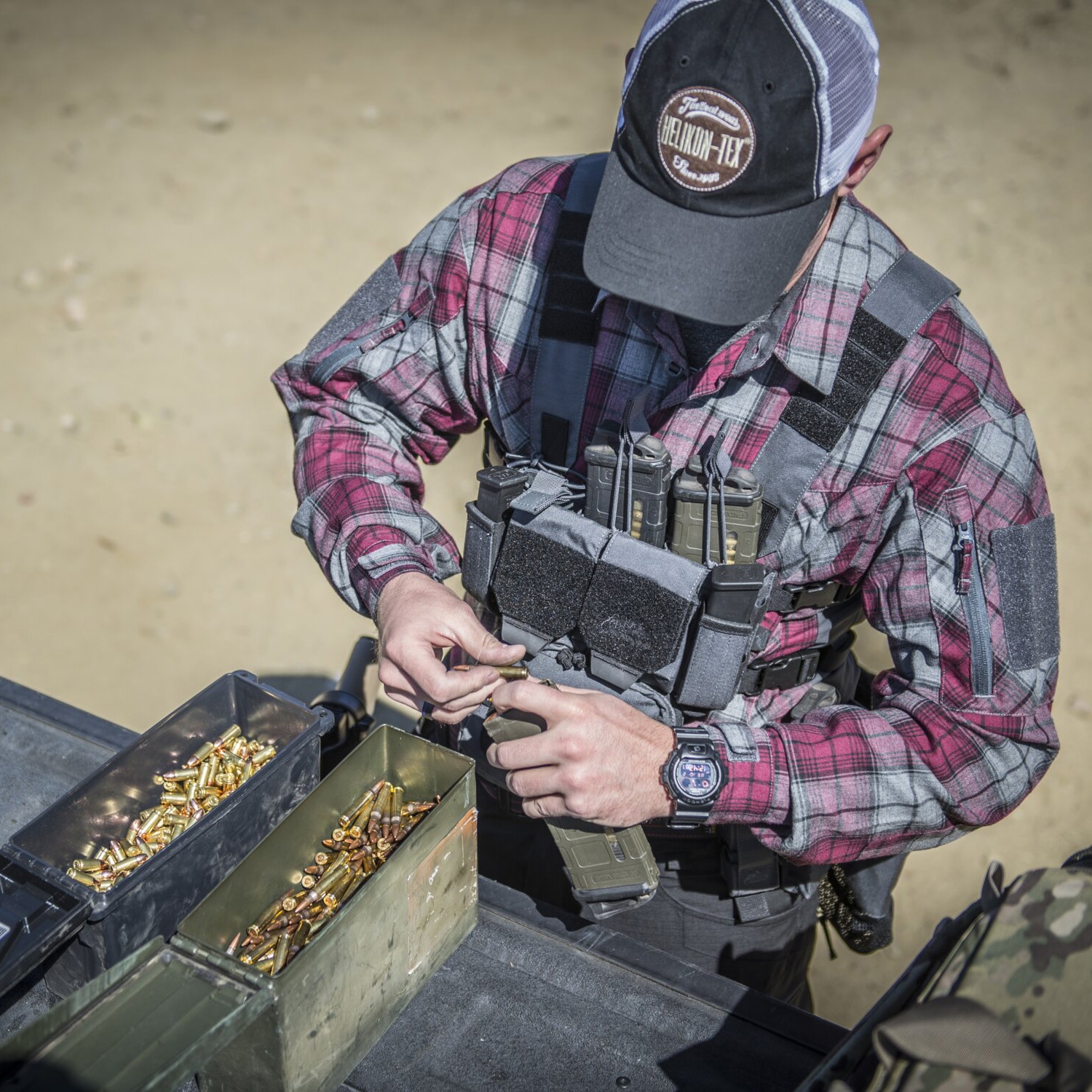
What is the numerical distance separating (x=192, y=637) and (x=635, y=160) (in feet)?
12.3

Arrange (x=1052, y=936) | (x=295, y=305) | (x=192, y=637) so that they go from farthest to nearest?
1. (x=295, y=305)
2. (x=192, y=637)
3. (x=1052, y=936)

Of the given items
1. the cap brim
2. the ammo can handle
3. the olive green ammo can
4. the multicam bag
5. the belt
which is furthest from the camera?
the ammo can handle

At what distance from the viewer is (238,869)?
1555 mm

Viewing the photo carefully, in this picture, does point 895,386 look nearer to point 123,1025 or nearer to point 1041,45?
point 123,1025

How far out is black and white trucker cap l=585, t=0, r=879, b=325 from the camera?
172 cm

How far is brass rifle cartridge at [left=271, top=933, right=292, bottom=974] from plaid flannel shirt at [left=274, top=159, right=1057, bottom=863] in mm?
781

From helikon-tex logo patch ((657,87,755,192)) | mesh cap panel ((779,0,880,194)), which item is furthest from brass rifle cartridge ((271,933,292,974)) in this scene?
mesh cap panel ((779,0,880,194))

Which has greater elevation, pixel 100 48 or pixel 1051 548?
pixel 1051 548

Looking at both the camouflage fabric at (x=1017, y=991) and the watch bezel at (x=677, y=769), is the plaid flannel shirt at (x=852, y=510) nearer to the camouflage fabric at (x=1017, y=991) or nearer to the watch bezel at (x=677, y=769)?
the watch bezel at (x=677, y=769)

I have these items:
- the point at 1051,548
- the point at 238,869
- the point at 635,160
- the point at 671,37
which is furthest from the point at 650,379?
the point at 238,869

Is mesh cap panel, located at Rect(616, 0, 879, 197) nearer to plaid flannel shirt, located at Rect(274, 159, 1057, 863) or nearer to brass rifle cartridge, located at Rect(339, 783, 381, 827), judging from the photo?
plaid flannel shirt, located at Rect(274, 159, 1057, 863)

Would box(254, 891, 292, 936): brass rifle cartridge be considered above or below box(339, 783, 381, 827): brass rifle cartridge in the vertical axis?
below

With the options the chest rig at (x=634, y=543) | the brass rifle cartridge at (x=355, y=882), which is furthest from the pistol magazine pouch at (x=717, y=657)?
the brass rifle cartridge at (x=355, y=882)

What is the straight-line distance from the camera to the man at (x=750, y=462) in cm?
180
